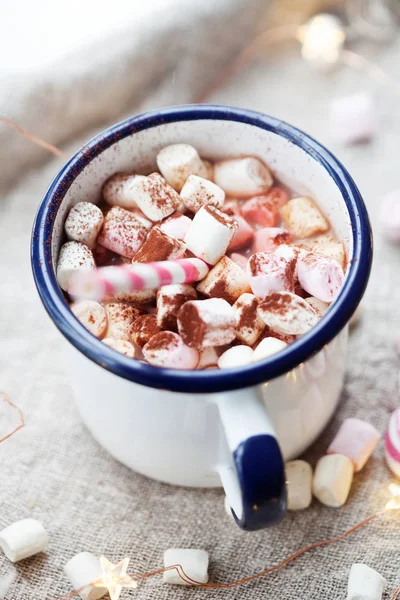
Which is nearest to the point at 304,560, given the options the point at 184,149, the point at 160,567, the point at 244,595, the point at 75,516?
the point at 244,595

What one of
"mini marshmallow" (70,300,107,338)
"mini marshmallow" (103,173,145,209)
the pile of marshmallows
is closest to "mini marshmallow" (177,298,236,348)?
the pile of marshmallows

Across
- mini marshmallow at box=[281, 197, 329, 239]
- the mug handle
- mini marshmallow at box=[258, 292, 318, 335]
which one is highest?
mini marshmallow at box=[281, 197, 329, 239]

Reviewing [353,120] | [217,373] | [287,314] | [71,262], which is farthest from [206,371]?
[353,120]

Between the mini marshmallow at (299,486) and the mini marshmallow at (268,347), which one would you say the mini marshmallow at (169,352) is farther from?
the mini marshmallow at (299,486)

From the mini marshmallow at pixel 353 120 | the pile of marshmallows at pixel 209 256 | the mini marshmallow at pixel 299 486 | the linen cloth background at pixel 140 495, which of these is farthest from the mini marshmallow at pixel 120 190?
the mini marshmallow at pixel 353 120

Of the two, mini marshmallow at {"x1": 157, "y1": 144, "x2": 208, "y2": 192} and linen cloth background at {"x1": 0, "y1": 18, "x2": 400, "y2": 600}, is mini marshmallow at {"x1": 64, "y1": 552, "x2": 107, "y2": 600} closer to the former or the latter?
linen cloth background at {"x1": 0, "y1": 18, "x2": 400, "y2": 600}

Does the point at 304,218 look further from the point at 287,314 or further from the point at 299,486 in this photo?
the point at 299,486

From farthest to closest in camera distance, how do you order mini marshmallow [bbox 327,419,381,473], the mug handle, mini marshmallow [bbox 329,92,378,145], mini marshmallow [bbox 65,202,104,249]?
mini marshmallow [bbox 329,92,378,145], mini marshmallow [bbox 327,419,381,473], mini marshmallow [bbox 65,202,104,249], the mug handle
